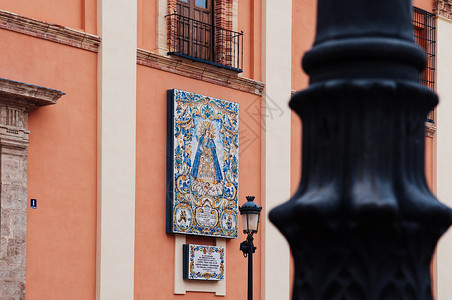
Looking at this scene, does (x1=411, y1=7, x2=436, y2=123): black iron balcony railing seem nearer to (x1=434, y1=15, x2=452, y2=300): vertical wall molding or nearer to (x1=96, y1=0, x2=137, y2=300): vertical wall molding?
(x1=434, y1=15, x2=452, y2=300): vertical wall molding

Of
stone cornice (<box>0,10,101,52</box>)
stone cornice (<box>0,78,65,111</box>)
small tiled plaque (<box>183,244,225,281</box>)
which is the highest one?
stone cornice (<box>0,10,101,52</box>)

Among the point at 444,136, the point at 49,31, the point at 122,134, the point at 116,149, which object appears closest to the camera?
the point at 49,31

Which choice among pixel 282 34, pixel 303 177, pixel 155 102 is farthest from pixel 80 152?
pixel 303 177

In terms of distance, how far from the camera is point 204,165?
1567 centimetres

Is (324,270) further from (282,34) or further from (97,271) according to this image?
(282,34)

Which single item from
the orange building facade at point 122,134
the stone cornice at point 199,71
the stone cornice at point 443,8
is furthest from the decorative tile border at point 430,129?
the stone cornice at point 199,71

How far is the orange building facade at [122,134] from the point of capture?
13.1 meters

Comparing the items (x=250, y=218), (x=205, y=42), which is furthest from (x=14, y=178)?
(x=205, y=42)

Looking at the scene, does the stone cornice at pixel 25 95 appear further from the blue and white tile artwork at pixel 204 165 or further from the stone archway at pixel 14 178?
the blue and white tile artwork at pixel 204 165

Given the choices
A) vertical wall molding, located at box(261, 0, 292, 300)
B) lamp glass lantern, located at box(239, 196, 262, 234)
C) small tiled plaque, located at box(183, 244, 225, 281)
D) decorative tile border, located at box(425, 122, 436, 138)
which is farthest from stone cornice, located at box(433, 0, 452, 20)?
lamp glass lantern, located at box(239, 196, 262, 234)

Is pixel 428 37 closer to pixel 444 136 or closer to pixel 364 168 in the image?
pixel 444 136

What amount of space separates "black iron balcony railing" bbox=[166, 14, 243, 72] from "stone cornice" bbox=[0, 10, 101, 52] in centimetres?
150

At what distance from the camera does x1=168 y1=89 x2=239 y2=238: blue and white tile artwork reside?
1519cm

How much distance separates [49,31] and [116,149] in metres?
2.03
